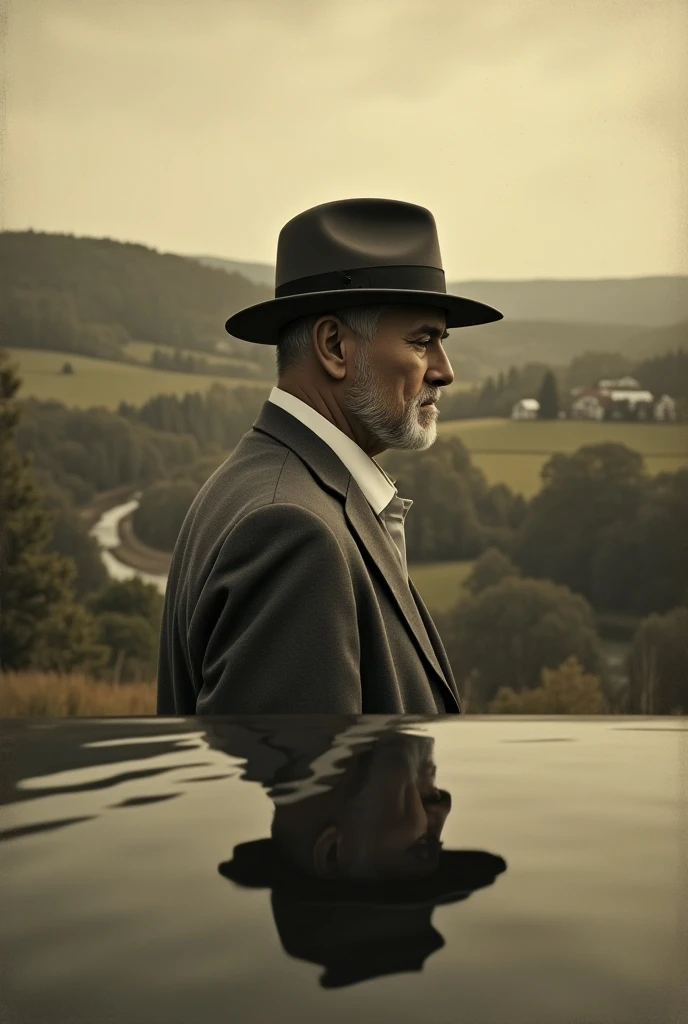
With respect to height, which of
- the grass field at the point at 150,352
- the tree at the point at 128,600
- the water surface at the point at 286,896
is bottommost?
the tree at the point at 128,600

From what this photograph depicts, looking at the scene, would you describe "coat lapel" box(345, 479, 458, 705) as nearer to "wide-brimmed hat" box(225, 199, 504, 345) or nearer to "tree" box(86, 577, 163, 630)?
"wide-brimmed hat" box(225, 199, 504, 345)

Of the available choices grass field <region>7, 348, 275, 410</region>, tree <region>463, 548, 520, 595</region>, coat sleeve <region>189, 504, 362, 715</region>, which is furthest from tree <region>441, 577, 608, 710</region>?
coat sleeve <region>189, 504, 362, 715</region>

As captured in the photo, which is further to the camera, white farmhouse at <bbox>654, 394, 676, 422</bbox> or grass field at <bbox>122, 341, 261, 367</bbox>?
grass field at <bbox>122, 341, 261, 367</bbox>

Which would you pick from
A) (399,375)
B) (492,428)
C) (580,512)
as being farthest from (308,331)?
(492,428)

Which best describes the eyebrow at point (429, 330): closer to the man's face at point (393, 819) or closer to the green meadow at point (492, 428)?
the man's face at point (393, 819)

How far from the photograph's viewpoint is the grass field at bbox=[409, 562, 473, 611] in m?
14.0

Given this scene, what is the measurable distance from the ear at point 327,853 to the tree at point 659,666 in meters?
13.1

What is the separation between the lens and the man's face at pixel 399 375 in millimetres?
2473

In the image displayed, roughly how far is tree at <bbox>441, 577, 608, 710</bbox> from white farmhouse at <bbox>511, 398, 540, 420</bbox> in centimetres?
244

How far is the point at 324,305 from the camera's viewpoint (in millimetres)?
2473

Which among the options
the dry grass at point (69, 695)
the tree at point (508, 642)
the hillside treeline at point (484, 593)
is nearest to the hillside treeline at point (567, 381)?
the hillside treeline at point (484, 593)

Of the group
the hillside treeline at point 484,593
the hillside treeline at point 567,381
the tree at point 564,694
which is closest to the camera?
the hillside treeline at point 484,593

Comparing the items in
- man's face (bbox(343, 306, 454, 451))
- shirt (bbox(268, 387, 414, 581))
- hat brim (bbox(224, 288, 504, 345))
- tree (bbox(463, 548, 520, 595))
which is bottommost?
tree (bbox(463, 548, 520, 595))

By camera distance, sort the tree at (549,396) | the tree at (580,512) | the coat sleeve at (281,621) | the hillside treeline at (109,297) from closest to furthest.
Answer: the coat sleeve at (281,621)
the tree at (580,512)
the hillside treeline at (109,297)
the tree at (549,396)
